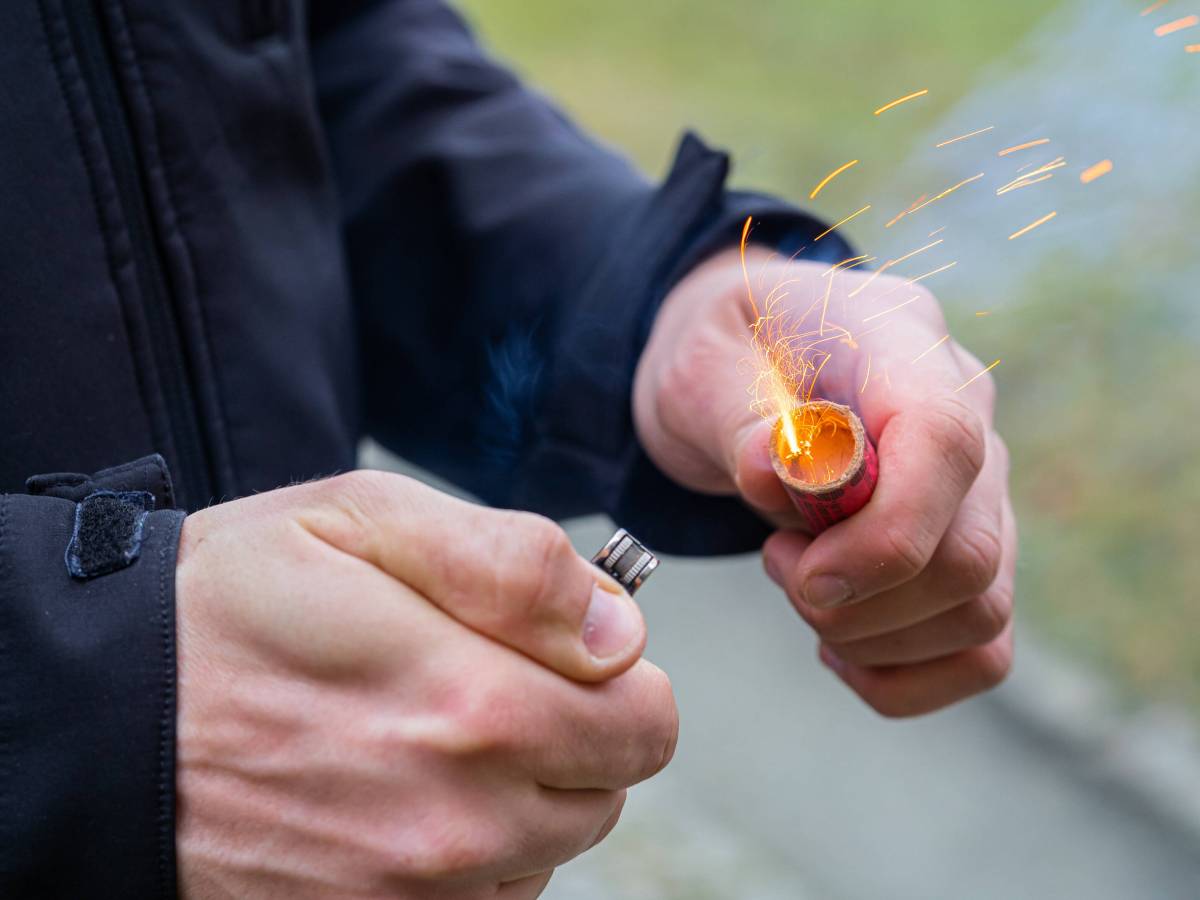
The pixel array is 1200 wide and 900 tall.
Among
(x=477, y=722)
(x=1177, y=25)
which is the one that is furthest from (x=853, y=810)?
(x=1177, y=25)

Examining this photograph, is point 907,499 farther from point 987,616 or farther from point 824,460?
point 987,616

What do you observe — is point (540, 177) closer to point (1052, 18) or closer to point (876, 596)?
point (876, 596)

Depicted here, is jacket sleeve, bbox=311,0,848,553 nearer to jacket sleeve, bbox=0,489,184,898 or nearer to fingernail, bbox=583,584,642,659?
fingernail, bbox=583,584,642,659

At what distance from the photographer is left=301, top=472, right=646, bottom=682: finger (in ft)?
3.28

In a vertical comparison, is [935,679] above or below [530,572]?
below

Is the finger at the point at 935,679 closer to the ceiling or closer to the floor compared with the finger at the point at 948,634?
closer to the floor

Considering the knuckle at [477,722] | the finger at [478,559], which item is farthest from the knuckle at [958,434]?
the knuckle at [477,722]

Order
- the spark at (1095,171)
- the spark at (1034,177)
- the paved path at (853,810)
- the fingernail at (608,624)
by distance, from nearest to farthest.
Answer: the fingernail at (608,624)
the spark at (1034,177)
the paved path at (853,810)
the spark at (1095,171)

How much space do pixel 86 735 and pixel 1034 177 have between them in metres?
3.05

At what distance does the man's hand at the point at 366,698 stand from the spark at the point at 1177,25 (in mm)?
4546

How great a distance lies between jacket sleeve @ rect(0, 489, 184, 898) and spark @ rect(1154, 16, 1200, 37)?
4.78m

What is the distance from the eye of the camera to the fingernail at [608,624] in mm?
1054

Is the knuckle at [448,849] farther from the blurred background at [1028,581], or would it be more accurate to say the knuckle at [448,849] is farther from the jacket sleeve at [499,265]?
the blurred background at [1028,581]

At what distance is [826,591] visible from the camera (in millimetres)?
1436
